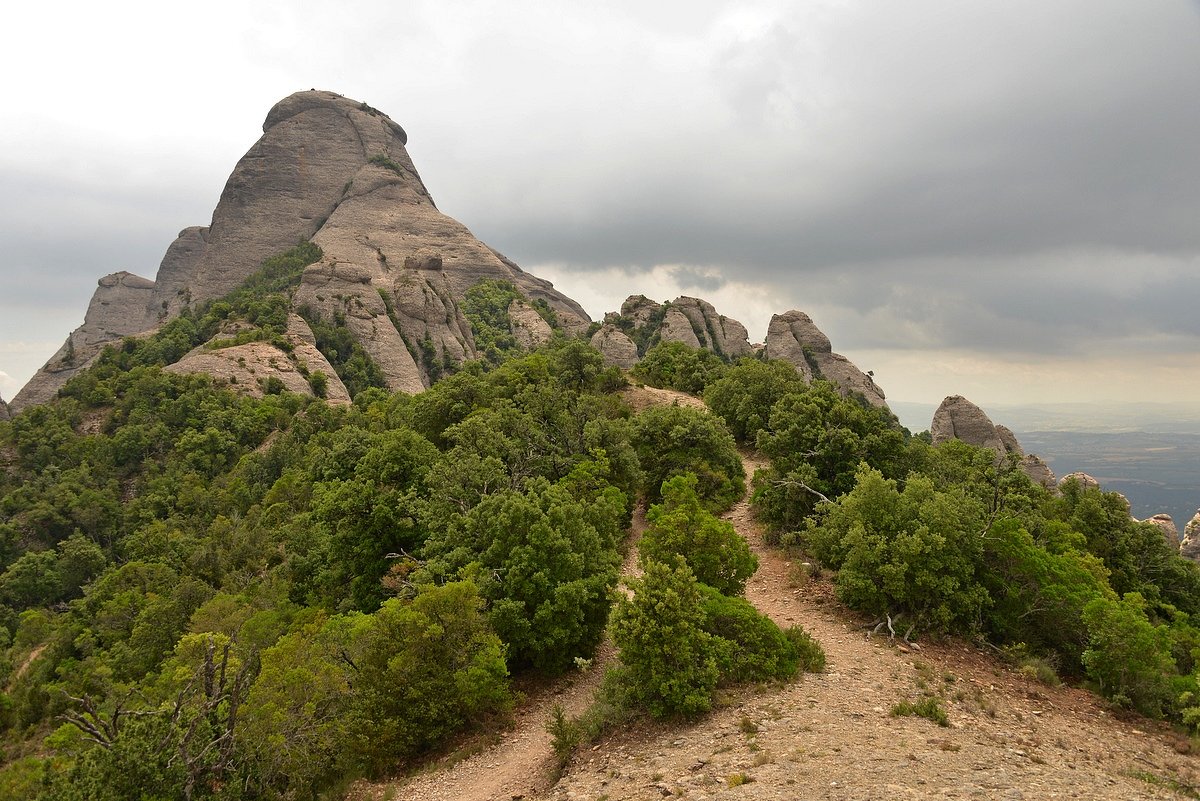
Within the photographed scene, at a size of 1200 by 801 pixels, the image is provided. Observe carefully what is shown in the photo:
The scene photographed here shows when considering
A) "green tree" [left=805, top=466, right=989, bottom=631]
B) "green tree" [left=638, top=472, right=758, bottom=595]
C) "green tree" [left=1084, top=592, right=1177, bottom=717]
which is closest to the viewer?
"green tree" [left=1084, top=592, right=1177, bottom=717]

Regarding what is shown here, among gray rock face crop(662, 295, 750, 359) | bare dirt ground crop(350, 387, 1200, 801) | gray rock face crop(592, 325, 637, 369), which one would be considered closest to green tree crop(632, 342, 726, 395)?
gray rock face crop(592, 325, 637, 369)

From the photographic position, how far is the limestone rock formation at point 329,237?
112625mm

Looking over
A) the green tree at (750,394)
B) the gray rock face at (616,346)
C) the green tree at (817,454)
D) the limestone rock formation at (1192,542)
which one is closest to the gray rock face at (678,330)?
the gray rock face at (616,346)

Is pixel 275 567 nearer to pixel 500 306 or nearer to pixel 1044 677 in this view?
pixel 1044 677

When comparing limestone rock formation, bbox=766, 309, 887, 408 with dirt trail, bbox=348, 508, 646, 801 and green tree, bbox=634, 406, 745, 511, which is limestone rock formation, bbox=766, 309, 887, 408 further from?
dirt trail, bbox=348, 508, 646, 801

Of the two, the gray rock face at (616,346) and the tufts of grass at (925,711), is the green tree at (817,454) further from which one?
the gray rock face at (616,346)

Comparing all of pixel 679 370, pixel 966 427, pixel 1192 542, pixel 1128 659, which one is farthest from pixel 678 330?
pixel 1128 659

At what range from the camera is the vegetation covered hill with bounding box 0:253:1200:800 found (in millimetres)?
15289

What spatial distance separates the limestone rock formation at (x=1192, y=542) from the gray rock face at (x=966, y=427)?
19854 mm

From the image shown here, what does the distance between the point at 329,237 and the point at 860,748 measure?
141419 millimetres

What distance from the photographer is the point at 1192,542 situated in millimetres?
48562

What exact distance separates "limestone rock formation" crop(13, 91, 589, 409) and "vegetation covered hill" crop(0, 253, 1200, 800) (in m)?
63.1

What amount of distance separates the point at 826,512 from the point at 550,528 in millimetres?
13850

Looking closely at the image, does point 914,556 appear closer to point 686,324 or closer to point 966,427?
point 966,427
